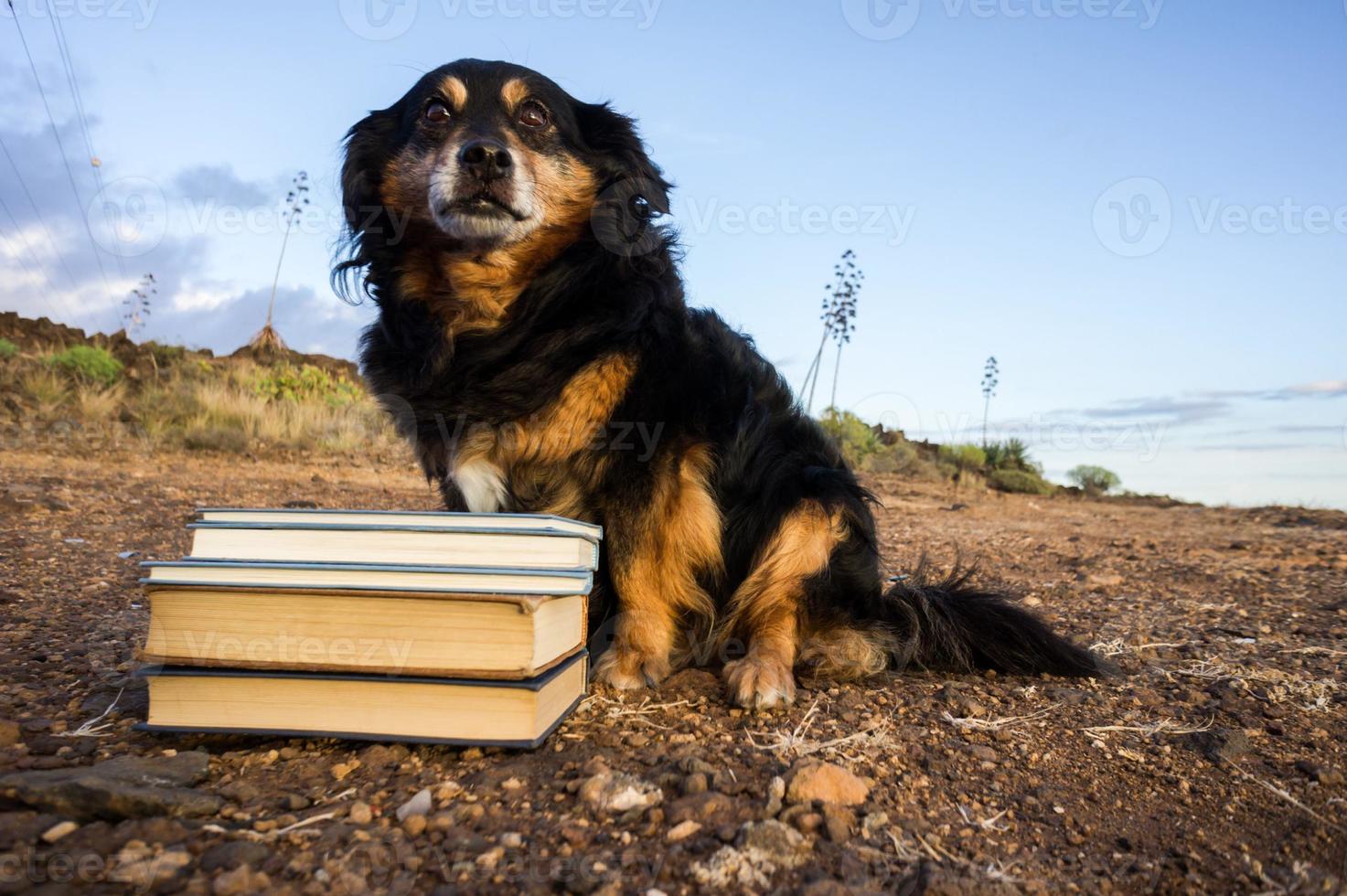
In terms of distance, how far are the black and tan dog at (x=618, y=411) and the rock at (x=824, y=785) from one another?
72cm

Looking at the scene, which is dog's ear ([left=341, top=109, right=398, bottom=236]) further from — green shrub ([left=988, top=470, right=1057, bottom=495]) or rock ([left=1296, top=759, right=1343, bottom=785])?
green shrub ([left=988, top=470, right=1057, bottom=495])

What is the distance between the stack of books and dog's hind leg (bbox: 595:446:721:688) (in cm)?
72

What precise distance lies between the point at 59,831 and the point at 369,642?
2.20 ft

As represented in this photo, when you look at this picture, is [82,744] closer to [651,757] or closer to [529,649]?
[529,649]

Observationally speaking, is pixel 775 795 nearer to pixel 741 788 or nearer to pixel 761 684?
pixel 741 788

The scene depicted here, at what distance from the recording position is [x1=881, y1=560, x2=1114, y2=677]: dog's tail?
3045mm

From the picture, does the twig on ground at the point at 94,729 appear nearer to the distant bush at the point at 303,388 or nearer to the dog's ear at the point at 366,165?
the dog's ear at the point at 366,165

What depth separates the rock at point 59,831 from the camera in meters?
1.50

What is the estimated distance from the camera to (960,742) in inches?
91.4

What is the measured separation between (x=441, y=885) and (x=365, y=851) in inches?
7.3

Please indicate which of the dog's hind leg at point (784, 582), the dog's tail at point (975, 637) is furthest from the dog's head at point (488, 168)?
the dog's tail at point (975, 637)

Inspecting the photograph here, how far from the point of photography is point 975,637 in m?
3.11

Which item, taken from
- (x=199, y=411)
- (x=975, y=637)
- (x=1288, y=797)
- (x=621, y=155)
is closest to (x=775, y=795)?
(x=1288, y=797)

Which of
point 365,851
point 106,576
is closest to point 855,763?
point 365,851
